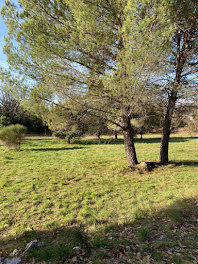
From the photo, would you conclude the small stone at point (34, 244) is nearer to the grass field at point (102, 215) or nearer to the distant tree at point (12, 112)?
the grass field at point (102, 215)

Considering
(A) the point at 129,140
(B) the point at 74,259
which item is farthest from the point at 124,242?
(A) the point at 129,140

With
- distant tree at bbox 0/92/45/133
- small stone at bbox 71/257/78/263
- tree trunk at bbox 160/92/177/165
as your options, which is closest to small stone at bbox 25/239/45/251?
small stone at bbox 71/257/78/263

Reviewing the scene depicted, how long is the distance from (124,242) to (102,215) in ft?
3.68

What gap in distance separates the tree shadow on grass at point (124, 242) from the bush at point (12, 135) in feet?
33.1

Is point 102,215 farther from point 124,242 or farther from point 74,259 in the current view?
point 74,259

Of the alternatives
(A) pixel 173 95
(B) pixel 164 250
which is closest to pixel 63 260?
(B) pixel 164 250

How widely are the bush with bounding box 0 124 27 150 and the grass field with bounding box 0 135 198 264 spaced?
5603 millimetres

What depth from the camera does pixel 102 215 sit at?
385cm

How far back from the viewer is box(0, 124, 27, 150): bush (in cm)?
1188

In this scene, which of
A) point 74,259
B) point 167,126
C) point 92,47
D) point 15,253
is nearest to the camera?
point 74,259

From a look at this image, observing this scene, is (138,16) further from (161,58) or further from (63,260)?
(63,260)

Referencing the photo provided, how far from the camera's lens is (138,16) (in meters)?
4.64

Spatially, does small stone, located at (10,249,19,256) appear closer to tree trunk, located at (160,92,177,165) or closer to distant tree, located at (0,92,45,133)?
tree trunk, located at (160,92,177,165)

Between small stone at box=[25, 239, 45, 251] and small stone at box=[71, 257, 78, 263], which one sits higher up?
small stone at box=[25, 239, 45, 251]
